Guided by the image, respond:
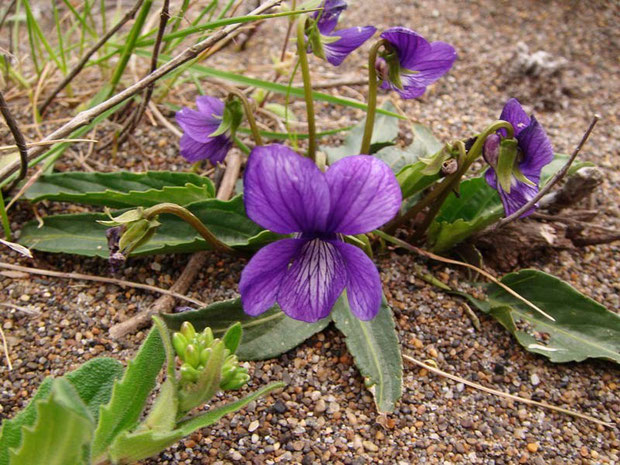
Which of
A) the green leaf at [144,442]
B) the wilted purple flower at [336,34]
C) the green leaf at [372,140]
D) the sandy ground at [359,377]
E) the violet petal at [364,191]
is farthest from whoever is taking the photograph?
the green leaf at [372,140]

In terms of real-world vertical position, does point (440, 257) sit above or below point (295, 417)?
above

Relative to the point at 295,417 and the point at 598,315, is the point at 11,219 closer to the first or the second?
the point at 295,417

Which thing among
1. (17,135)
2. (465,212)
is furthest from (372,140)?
(17,135)

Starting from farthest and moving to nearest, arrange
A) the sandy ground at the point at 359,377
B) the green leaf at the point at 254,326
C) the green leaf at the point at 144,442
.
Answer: the green leaf at the point at 254,326
the sandy ground at the point at 359,377
the green leaf at the point at 144,442

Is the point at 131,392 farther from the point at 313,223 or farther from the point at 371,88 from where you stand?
the point at 371,88

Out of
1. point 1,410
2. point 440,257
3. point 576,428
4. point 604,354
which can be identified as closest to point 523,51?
point 440,257

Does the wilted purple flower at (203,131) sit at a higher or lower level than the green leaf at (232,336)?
higher

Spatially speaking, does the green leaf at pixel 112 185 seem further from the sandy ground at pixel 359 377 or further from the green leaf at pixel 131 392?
the green leaf at pixel 131 392

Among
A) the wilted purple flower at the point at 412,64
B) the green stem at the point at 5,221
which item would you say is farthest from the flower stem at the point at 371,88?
the green stem at the point at 5,221
